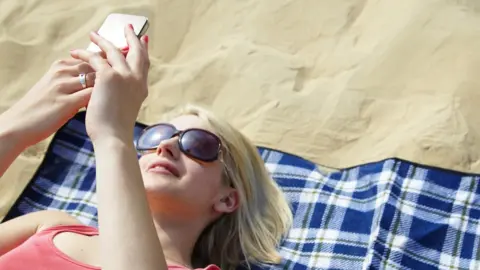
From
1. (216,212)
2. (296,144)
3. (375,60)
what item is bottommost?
(216,212)

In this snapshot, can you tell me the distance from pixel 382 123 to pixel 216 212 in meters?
0.87

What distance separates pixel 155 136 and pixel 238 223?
0.35 meters

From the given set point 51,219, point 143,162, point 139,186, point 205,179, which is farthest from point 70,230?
point 139,186

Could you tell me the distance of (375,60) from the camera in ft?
10.6

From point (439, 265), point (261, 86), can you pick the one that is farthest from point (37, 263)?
point (261, 86)

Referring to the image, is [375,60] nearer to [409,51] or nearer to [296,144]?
[409,51]

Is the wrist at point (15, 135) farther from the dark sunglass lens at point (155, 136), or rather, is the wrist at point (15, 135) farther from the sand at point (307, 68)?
the sand at point (307, 68)

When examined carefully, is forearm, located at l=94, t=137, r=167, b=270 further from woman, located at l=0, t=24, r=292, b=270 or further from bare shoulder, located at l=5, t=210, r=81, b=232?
bare shoulder, located at l=5, t=210, r=81, b=232

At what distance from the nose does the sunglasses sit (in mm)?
14

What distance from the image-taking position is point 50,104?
6.98 ft

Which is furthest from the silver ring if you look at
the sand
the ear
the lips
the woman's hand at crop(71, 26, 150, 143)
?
the sand

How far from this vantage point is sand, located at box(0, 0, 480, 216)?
116 inches

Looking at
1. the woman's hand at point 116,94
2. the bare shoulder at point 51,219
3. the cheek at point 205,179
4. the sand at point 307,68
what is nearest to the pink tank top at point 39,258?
the bare shoulder at point 51,219

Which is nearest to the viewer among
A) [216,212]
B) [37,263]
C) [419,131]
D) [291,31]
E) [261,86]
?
[37,263]
